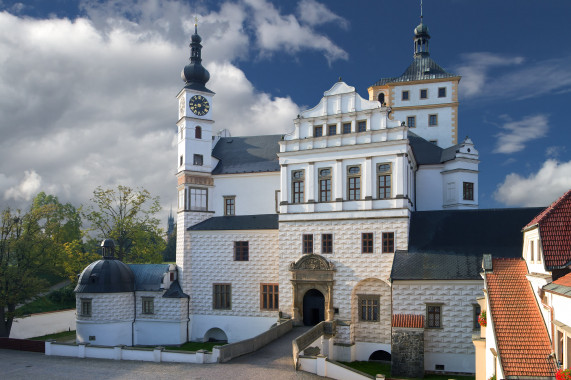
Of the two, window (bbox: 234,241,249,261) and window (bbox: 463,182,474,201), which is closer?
window (bbox: 463,182,474,201)

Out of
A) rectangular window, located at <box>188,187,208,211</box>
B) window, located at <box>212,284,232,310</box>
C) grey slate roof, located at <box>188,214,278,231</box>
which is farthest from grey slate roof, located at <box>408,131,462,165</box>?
window, located at <box>212,284,232,310</box>

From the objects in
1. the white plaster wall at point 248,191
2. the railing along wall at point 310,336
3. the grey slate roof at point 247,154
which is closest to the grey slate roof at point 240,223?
the white plaster wall at point 248,191

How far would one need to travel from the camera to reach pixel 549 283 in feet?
43.4

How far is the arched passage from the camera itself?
31891mm

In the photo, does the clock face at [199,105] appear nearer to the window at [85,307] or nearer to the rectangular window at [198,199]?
the rectangular window at [198,199]

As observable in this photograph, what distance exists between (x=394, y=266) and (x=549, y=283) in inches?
501

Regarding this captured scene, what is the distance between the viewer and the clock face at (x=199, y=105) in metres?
34.7

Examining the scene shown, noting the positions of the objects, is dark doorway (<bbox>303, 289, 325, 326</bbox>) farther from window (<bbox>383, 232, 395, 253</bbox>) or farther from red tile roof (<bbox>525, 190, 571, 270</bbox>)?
red tile roof (<bbox>525, 190, 571, 270</bbox>)

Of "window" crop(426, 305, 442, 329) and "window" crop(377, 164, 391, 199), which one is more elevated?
"window" crop(377, 164, 391, 199)

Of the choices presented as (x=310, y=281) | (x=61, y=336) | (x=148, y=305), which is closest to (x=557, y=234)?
(x=310, y=281)

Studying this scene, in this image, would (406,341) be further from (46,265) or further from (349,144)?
(46,265)

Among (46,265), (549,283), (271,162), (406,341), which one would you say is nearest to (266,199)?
(271,162)

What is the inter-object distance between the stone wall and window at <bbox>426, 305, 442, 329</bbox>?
968 mm

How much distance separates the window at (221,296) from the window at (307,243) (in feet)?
19.7
